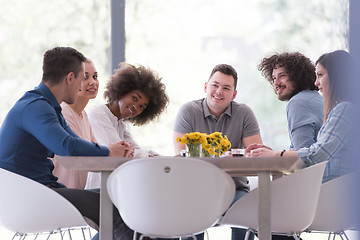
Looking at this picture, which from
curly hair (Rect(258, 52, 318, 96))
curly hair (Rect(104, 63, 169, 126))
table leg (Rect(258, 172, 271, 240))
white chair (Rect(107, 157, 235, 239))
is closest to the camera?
white chair (Rect(107, 157, 235, 239))

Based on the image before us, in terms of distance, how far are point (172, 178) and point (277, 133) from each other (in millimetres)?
3624

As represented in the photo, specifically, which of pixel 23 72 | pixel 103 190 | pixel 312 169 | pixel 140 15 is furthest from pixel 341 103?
pixel 23 72

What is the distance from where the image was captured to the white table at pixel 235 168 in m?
2.04

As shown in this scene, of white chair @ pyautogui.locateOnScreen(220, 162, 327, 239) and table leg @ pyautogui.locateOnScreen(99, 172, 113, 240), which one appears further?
white chair @ pyautogui.locateOnScreen(220, 162, 327, 239)

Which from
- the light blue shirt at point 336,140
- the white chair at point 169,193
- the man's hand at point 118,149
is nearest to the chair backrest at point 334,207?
the light blue shirt at point 336,140

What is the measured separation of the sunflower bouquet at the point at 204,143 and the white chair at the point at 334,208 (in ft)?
Result: 1.83

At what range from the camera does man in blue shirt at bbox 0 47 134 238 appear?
7.75ft

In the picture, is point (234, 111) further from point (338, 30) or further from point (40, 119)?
point (338, 30)

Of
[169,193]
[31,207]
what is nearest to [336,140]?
[169,193]

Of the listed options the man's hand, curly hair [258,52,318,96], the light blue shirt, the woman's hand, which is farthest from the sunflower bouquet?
curly hair [258,52,318,96]

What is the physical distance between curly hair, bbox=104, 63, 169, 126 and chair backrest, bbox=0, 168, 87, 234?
1.44 metres

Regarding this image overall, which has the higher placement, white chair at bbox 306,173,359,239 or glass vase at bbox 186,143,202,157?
glass vase at bbox 186,143,202,157

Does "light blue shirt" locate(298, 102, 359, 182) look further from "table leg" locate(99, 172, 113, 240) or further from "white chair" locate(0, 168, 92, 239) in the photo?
"white chair" locate(0, 168, 92, 239)

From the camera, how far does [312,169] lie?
2.34 metres
